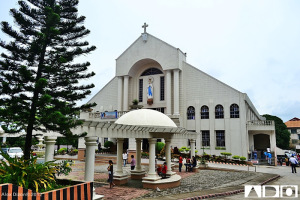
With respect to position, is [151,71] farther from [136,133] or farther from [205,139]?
[136,133]

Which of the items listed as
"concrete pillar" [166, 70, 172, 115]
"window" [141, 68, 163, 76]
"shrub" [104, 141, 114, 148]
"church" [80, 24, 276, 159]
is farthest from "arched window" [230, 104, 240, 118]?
"shrub" [104, 141, 114, 148]

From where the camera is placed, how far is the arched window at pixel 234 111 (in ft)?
91.7

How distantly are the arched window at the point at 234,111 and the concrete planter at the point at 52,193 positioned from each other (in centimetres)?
2360

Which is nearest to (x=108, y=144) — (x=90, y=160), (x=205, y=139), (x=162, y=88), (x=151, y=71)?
(x=162, y=88)

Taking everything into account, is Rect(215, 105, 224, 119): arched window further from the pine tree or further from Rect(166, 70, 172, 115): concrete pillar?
the pine tree

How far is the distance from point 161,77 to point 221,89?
320 inches

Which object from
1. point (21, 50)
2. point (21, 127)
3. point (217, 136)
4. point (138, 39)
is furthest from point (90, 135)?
point (138, 39)

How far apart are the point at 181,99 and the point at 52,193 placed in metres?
25.2

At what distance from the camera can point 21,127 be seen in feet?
33.2

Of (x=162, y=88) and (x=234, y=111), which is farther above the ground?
(x=162, y=88)

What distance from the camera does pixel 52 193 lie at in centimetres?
629

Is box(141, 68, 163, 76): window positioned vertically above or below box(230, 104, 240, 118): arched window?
above

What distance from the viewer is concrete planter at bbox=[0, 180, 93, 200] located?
519 cm

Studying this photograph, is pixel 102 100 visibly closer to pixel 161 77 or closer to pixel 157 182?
pixel 161 77
